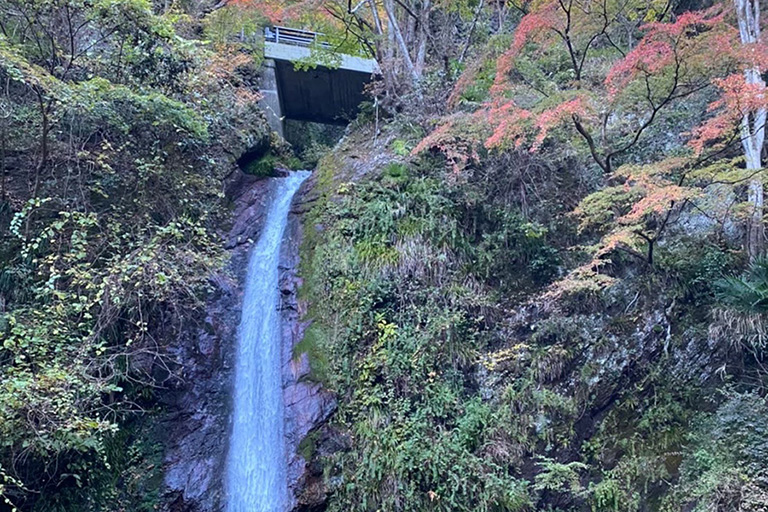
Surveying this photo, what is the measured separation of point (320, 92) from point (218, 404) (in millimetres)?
11346

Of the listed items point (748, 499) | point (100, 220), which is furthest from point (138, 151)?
point (748, 499)

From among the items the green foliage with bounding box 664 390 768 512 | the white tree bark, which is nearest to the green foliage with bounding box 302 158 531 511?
the green foliage with bounding box 664 390 768 512

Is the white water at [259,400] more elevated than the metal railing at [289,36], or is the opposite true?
the metal railing at [289,36]

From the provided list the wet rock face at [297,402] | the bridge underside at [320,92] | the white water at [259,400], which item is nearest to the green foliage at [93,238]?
the white water at [259,400]

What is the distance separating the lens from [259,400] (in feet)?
25.3

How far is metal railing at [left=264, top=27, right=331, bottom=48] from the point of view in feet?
47.9

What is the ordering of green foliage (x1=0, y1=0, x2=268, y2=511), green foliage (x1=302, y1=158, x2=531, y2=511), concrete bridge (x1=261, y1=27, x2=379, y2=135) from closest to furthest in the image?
green foliage (x1=0, y1=0, x2=268, y2=511)
green foliage (x1=302, y1=158, x2=531, y2=511)
concrete bridge (x1=261, y1=27, x2=379, y2=135)

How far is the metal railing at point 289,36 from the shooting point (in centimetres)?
1461

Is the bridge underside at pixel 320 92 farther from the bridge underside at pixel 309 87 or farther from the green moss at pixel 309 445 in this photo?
the green moss at pixel 309 445

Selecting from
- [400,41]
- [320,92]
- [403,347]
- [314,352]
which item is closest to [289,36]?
[320,92]

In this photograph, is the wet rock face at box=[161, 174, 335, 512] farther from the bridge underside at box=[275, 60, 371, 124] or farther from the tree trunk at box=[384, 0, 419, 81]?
the bridge underside at box=[275, 60, 371, 124]

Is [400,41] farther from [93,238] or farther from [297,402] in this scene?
[297,402]

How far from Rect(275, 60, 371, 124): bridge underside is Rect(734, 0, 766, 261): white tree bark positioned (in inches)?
400

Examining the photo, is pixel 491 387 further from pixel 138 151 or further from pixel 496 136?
pixel 138 151
